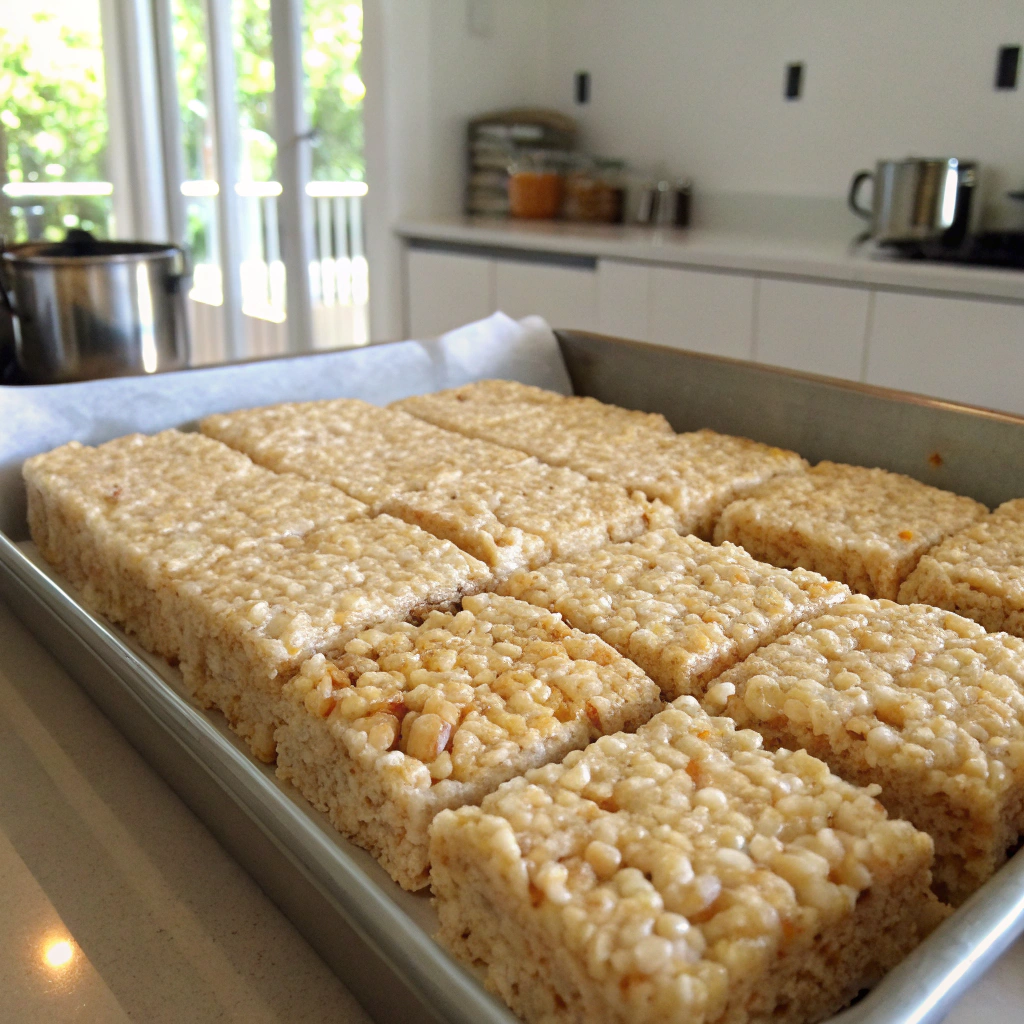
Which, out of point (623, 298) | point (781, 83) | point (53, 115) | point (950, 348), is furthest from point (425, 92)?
point (53, 115)

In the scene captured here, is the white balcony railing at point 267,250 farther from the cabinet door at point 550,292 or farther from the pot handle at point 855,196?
the pot handle at point 855,196

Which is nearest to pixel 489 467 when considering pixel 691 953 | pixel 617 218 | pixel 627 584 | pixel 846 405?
pixel 627 584

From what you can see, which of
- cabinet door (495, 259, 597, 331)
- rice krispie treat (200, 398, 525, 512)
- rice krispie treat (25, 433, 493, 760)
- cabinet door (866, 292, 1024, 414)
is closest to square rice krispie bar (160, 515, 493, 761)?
rice krispie treat (25, 433, 493, 760)

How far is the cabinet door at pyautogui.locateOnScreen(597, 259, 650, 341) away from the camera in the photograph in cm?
280

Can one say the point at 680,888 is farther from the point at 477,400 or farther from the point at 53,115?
the point at 53,115

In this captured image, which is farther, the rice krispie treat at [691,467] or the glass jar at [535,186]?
the glass jar at [535,186]

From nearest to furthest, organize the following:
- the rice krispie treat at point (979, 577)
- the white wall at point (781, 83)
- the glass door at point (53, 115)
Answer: the rice krispie treat at point (979, 577) < the white wall at point (781, 83) < the glass door at point (53, 115)

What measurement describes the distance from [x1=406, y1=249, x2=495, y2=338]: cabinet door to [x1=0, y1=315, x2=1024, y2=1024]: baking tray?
147 cm

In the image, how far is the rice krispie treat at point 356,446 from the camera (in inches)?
50.1

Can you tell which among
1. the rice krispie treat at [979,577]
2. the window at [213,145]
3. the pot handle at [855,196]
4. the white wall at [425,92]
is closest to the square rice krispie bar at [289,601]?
the rice krispie treat at [979,577]

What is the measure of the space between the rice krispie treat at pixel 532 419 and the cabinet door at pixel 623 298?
1.22 meters

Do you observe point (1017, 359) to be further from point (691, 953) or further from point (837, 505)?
point (691, 953)

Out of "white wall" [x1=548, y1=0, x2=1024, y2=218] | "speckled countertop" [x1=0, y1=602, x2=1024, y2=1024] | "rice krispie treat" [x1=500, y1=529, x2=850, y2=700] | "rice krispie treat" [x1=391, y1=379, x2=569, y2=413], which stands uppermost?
"white wall" [x1=548, y1=0, x2=1024, y2=218]

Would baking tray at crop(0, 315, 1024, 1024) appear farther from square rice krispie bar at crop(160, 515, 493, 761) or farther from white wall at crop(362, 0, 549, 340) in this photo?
white wall at crop(362, 0, 549, 340)
